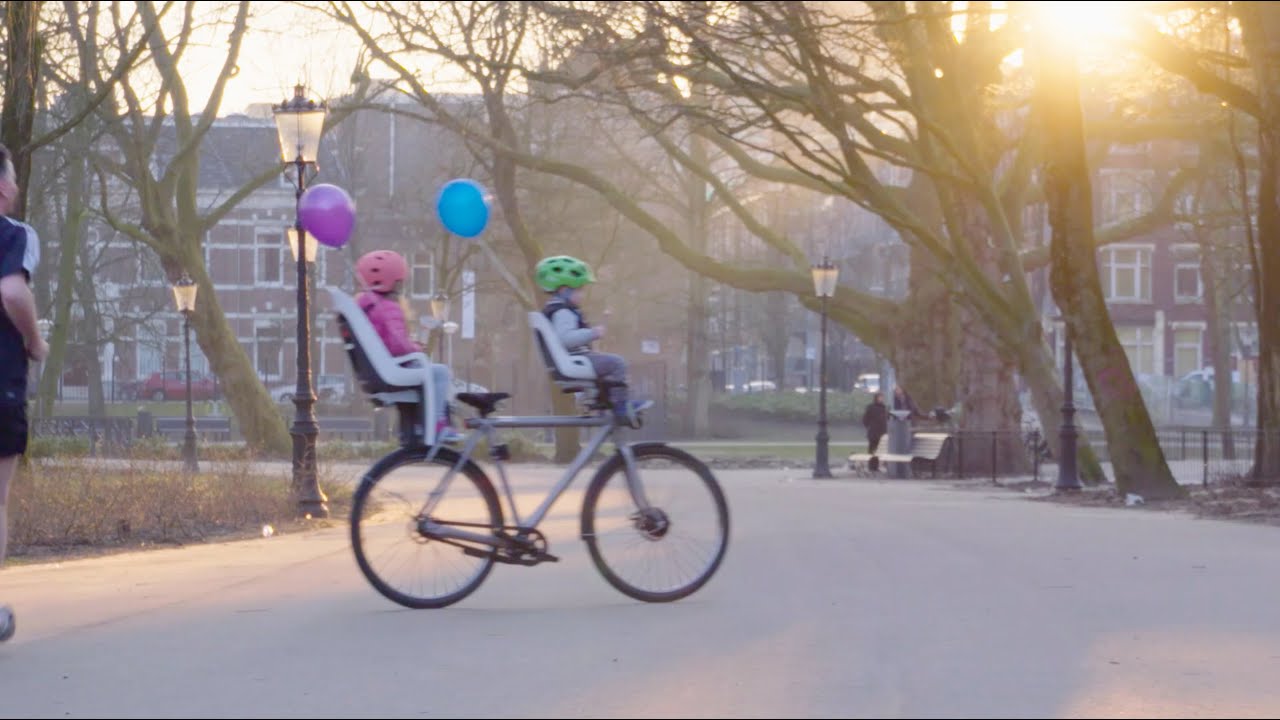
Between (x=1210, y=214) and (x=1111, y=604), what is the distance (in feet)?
69.2

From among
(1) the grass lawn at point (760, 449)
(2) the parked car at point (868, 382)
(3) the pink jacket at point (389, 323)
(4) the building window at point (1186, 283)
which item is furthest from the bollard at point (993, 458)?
(4) the building window at point (1186, 283)

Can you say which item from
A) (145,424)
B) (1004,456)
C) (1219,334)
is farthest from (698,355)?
(1004,456)

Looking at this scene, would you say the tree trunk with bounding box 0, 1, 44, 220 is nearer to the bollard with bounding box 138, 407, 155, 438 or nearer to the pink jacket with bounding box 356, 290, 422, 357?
the pink jacket with bounding box 356, 290, 422, 357

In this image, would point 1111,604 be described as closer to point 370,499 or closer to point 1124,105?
point 370,499

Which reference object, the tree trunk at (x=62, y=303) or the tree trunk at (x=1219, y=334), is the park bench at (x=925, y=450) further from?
the tree trunk at (x=1219, y=334)

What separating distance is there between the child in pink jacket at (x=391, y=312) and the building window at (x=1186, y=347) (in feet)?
227

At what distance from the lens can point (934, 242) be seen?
20.9 meters

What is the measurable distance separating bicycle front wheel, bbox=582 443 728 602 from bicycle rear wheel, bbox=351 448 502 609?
450 millimetres

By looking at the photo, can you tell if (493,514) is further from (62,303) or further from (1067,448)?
(62,303)

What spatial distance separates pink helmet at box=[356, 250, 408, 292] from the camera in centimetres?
830

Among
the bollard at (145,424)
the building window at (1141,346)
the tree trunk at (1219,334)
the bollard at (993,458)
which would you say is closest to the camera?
the bollard at (993,458)

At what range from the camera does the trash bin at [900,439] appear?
30.6m

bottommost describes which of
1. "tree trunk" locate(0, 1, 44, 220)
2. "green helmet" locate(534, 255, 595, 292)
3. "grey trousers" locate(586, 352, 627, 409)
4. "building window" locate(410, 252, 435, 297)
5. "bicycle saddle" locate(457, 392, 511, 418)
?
"bicycle saddle" locate(457, 392, 511, 418)

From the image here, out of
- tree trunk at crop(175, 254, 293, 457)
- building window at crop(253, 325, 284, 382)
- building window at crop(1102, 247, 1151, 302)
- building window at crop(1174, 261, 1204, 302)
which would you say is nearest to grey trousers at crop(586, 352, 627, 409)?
tree trunk at crop(175, 254, 293, 457)
